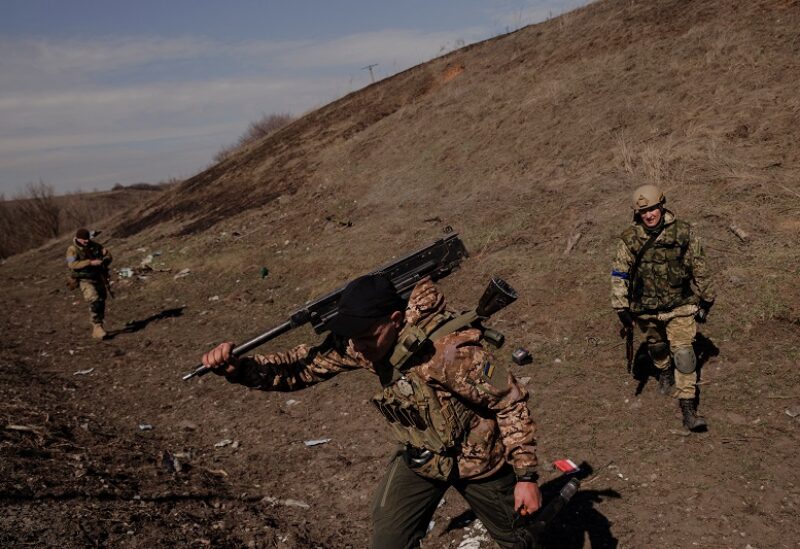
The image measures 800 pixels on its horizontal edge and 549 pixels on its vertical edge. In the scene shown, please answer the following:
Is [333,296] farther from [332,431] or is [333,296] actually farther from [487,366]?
[332,431]

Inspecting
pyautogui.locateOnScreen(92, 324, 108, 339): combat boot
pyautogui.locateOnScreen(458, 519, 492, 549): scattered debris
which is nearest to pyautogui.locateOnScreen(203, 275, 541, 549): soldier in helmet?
pyautogui.locateOnScreen(458, 519, 492, 549): scattered debris

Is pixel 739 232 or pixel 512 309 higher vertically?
pixel 739 232

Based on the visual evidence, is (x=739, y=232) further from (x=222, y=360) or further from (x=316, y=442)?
(x=222, y=360)

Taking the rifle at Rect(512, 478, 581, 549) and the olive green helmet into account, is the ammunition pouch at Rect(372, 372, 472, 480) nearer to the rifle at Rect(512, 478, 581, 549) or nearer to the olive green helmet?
the rifle at Rect(512, 478, 581, 549)

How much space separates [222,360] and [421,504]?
3.88ft

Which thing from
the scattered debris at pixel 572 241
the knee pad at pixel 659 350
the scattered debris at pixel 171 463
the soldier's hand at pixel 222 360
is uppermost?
the soldier's hand at pixel 222 360

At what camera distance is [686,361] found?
181 inches

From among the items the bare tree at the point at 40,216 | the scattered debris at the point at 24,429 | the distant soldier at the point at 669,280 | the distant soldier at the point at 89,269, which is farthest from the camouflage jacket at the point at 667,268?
the bare tree at the point at 40,216

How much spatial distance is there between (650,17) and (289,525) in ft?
45.0

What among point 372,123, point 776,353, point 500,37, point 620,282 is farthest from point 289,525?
point 500,37

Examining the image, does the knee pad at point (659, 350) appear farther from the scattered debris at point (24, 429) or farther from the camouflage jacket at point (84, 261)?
the camouflage jacket at point (84, 261)

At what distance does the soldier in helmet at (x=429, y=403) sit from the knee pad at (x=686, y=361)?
246cm

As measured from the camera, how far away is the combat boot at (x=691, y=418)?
454 cm

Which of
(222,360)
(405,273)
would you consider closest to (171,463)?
(222,360)
